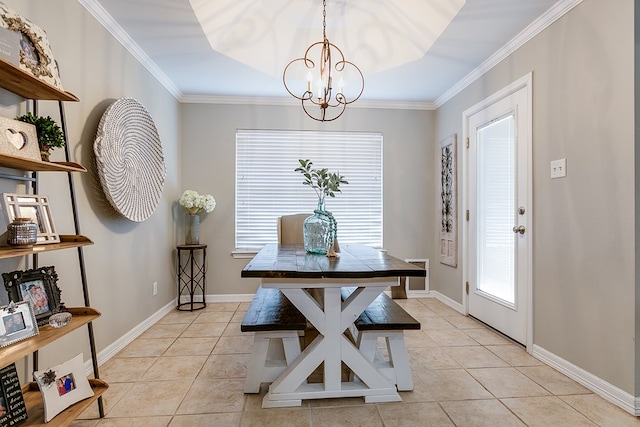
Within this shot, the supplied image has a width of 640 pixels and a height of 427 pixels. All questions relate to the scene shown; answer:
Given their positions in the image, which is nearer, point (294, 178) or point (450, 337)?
point (450, 337)

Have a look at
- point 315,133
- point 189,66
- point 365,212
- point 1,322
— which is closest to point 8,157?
point 1,322

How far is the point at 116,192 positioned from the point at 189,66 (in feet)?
4.80

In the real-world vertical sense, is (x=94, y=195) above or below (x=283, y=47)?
below

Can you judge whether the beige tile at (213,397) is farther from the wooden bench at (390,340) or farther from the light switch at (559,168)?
the light switch at (559,168)

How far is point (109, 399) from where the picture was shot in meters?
1.92

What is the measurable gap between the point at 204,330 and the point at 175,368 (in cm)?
74

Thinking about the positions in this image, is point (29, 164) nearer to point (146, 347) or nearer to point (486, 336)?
point (146, 347)

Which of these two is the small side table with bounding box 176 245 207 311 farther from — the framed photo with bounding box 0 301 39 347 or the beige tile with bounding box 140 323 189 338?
the framed photo with bounding box 0 301 39 347

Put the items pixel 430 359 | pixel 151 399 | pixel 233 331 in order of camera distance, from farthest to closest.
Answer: pixel 233 331 < pixel 430 359 < pixel 151 399

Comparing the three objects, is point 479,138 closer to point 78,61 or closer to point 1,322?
point 78,61

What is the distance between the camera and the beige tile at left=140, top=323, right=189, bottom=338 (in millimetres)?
2910

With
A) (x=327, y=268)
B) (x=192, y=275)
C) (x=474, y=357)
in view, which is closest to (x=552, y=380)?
(x=474, y=357)

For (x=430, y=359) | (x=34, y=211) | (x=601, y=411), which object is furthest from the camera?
(x=430, y=359)

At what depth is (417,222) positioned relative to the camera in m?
4.21
